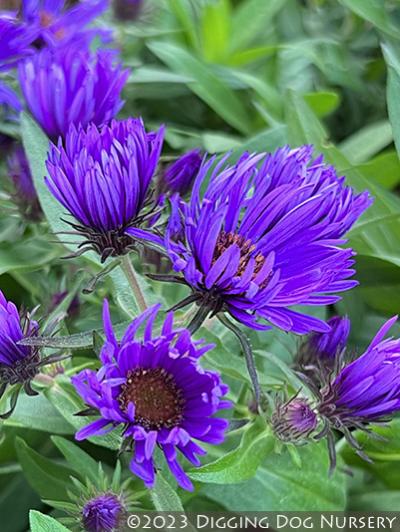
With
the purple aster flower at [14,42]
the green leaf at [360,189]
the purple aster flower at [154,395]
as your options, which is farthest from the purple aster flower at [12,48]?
the purple aster flower at [154,395]

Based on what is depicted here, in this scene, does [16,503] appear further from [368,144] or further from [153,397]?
[368,144]

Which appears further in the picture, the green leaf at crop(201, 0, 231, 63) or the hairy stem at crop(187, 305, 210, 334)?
the green leaf at crop(201, 0, 231, 63)

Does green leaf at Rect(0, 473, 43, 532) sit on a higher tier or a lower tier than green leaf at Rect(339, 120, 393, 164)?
lower

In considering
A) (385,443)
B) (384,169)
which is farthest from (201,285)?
(384,169)

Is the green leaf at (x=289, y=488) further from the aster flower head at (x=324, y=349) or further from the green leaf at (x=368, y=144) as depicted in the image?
the green leaf at (x=368, y=144)

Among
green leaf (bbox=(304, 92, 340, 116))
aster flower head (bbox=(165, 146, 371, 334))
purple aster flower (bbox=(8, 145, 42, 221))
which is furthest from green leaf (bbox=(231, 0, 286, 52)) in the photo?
aster flower head (bbox=(165, 146, 371, 334))

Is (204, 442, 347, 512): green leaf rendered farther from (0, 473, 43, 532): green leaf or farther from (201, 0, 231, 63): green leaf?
(201, 0, 231, 63): green leaf
